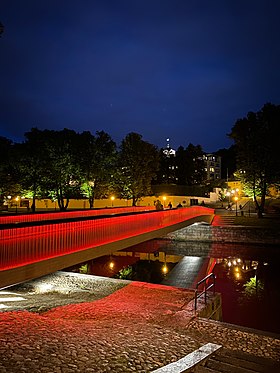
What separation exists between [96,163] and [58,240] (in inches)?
1196

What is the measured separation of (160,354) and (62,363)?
205cm

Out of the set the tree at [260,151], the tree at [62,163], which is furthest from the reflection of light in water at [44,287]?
the tree at [260,151]

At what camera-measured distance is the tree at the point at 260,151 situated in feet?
124

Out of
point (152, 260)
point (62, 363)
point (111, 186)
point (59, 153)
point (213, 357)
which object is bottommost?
point (152, 260)

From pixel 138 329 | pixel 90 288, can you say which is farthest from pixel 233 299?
pixel 138 329

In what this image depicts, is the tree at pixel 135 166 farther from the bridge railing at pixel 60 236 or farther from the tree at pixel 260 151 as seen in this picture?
the bridge railing at pixel 60 236

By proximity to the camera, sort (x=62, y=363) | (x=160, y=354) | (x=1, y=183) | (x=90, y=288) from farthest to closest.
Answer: (x=1, y=183)
(x=90, y=288)
(x=160, y=354)
(x=62, y=363)

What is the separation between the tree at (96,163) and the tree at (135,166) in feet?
11.4

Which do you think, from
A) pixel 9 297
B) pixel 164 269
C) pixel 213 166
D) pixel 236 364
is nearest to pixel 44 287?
pixel 9 297

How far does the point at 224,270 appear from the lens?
23922mm

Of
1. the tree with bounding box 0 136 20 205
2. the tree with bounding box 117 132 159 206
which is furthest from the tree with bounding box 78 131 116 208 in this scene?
the tree with bounding box 0 136 20 205

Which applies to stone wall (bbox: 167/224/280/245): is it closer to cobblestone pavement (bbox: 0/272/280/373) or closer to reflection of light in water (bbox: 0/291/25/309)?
cobblestone pavement (bbox: 0/272/280/373)

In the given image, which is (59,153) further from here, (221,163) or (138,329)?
(221,163)

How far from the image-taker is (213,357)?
6.93 meters
